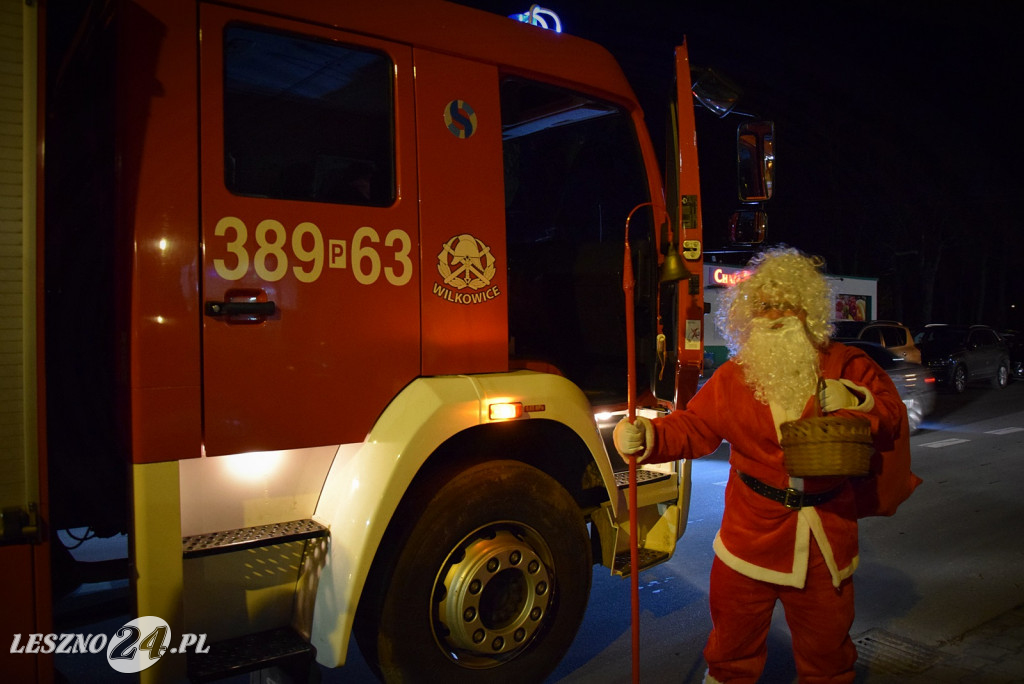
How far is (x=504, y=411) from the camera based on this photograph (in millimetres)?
3135

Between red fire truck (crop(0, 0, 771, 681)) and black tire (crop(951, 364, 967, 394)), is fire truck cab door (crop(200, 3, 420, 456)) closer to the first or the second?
red fire truck (crop(0, 0, 771, 681))

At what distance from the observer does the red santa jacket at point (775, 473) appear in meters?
2.66

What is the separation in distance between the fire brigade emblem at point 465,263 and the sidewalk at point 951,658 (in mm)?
2652

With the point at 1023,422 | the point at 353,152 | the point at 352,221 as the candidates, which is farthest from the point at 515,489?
the point at 1023,422

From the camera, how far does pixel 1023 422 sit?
504 inches

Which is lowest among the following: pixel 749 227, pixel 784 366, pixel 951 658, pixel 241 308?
pixel 951 658

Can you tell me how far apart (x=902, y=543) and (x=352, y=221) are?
17.0ft

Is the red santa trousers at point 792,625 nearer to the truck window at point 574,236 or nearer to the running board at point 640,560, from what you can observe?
the running board at point 640,560

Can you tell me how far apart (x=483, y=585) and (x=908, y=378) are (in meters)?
10.6

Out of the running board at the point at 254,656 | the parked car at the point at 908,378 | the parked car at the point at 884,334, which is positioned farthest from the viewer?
the parked car at the point at 884,334

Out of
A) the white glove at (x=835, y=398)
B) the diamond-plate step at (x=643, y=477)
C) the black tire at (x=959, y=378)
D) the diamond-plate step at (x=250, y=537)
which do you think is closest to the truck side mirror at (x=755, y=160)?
the diamond-plate step at (x=643, y=477)

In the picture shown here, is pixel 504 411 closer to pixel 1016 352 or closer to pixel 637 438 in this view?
pixel 637 438

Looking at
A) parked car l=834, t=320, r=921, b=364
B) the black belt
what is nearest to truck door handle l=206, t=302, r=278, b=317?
the black belt

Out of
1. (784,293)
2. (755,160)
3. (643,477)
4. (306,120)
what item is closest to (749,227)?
(755,160)
